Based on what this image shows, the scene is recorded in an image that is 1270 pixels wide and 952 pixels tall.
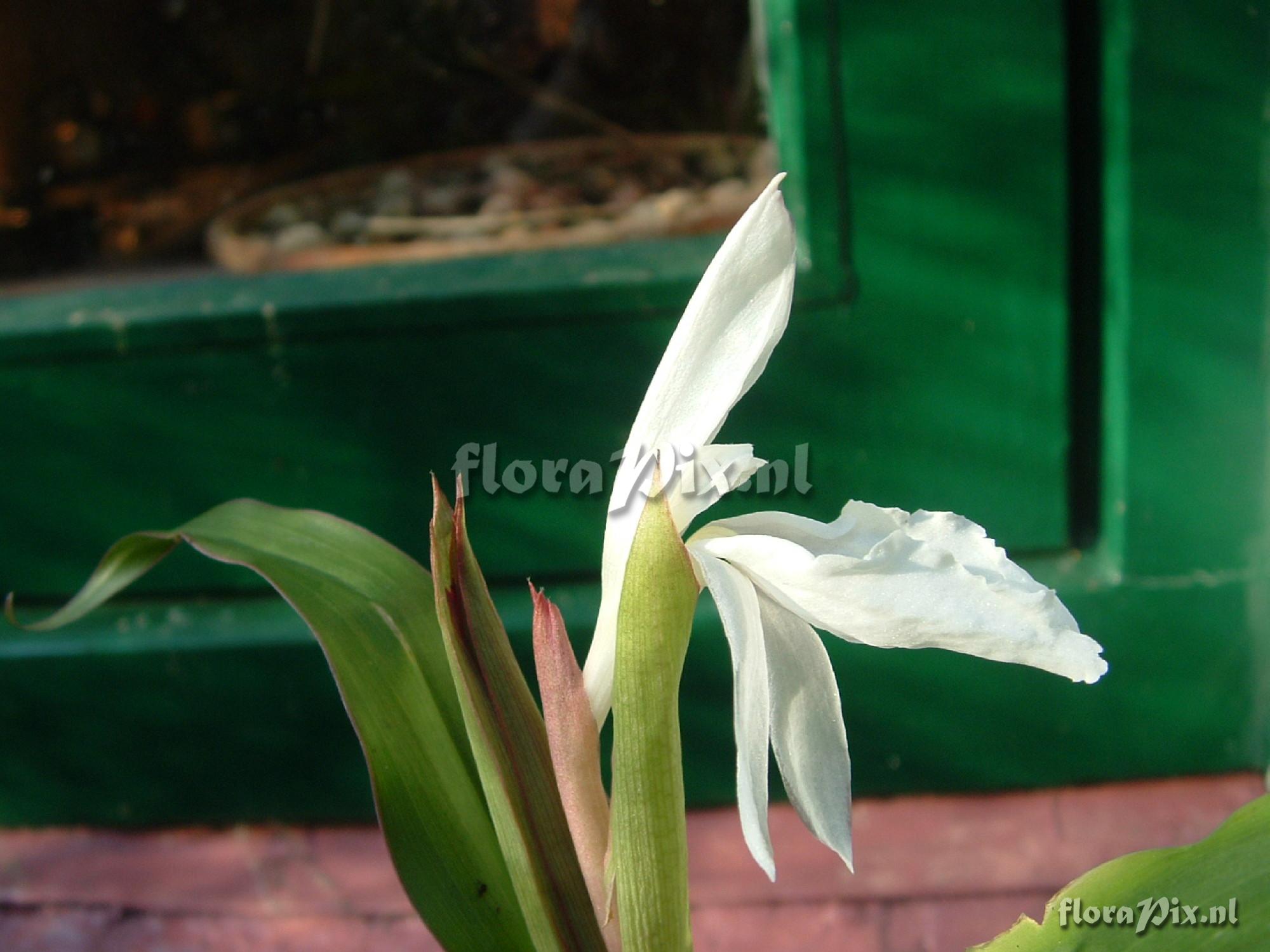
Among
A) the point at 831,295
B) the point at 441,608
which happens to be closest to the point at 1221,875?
the point at 441,608

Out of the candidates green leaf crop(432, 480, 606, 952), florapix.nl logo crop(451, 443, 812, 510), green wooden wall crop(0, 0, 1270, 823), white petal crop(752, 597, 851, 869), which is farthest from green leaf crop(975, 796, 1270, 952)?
green wooden wall crop(0, 0, 1270, 823)

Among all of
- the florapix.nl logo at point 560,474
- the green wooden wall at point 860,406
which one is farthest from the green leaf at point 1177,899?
the green wooden wall at point 860,406

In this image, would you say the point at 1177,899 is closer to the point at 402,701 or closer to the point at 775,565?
the point at 775,565

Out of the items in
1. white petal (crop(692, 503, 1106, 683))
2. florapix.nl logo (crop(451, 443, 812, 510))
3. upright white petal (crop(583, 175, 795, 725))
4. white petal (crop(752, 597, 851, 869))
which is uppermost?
upright white petal (crop(583, 175, 795, 725))

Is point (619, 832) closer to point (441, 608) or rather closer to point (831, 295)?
point (441, 608)

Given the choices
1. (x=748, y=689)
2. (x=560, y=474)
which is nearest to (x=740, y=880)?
(x=560, y=474)

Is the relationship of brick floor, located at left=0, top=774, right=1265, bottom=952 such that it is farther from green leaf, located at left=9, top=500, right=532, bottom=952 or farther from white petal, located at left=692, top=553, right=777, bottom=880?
white petal, located at left=692, top=553, right=777, bottom=880

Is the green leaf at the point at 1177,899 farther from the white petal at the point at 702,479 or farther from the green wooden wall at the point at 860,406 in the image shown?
the green wooden wall at the point at 860,406
